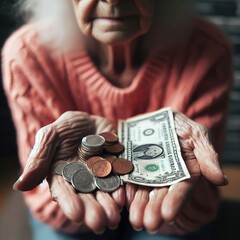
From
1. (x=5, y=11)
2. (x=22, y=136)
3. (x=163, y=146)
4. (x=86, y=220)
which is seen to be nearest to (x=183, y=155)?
(x=163, y=146)

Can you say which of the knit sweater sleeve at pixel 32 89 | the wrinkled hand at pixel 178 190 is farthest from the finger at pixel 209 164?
the knit sweater sleeve at pixel 32 89

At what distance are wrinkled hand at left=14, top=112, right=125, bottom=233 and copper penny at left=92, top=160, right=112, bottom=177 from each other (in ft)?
0.10

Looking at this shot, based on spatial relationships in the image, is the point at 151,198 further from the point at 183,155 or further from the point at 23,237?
the point at 23,237

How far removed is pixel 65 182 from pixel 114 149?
0.34 feet

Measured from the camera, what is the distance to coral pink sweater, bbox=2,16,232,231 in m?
0.77

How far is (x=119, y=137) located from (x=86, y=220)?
0.63 ft

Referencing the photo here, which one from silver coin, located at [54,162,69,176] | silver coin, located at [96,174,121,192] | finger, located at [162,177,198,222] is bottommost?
finger, located at [162,177,198,222]

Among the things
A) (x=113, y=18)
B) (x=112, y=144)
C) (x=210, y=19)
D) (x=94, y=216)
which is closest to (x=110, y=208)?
(x=94, y=216)

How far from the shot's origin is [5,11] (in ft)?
2.70

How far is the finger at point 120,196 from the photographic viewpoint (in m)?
0.58

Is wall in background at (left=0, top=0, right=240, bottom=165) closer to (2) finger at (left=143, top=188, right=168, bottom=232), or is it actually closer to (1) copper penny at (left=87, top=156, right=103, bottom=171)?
(1) copper penny at (left=87, top=156, right=103, bottom=171)

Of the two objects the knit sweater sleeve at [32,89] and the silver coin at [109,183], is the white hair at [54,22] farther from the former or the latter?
the silver coin at [109,183]

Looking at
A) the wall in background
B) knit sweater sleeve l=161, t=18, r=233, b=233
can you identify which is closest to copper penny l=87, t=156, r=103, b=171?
knit sweater sleeve l=161, t=18, r=233, b=233

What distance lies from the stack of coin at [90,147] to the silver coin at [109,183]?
44 mm
